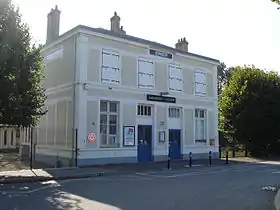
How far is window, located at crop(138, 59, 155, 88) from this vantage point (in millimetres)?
24000

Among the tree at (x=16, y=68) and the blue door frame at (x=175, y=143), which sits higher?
→ the tree at (x=16, y=68)

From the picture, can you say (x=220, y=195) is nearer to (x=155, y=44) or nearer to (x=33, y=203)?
(x=33, y=203)

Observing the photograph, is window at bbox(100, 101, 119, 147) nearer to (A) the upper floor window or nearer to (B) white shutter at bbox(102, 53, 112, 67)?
(B) white shutter at bbox(102, 53, 112, 67)

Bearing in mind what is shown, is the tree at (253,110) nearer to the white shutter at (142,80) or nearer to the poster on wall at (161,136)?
the poster on wall at (161,136)

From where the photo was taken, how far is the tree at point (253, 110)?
3152 centimetres

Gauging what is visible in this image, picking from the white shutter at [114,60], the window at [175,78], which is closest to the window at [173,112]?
the window at [175,78]

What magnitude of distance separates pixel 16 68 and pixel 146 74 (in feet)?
33.4

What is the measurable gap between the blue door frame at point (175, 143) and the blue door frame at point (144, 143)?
1.96 metres

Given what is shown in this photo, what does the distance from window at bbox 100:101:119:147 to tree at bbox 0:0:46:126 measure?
5.38 metres

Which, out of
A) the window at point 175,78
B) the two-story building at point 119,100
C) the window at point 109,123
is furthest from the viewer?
the window at point 175,78

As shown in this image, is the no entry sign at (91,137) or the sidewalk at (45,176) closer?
the sidewalk at (45,176)

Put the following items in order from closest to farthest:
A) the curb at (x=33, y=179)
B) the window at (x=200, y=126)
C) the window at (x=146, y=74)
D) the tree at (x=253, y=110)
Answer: the curb at (x=33, y=179) → the window at (x=146, y=74) → the window at (x=200, y=126) → the tree at (x=253, y=110)

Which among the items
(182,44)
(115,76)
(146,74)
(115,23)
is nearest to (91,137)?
(115,76)

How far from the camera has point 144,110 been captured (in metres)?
24.1
